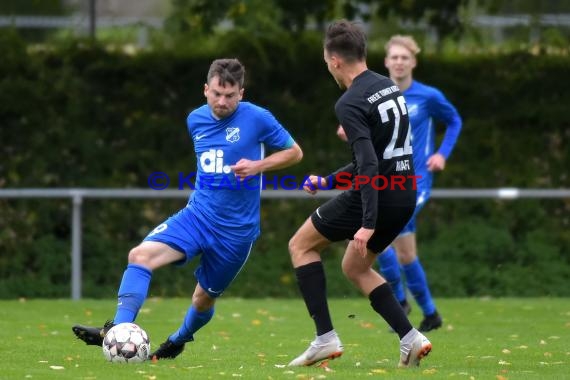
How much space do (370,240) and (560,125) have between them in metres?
10.0

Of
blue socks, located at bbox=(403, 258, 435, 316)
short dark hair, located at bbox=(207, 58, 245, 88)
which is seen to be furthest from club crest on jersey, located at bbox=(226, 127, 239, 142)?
blue socks, located at bbox=(403, 258, 435, 316)

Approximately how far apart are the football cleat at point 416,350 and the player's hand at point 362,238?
0.72m

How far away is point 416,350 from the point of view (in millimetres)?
7523

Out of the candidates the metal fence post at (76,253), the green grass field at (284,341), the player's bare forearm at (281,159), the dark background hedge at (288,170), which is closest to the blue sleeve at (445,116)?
the green grass field at (284,341)

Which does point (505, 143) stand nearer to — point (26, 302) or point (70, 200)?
point (70, 200)

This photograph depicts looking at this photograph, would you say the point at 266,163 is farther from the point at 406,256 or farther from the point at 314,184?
the point at 406,256

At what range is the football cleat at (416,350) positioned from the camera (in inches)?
295

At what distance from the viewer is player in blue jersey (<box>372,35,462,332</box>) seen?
10.7 m

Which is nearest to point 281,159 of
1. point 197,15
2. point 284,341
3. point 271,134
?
point 271,134

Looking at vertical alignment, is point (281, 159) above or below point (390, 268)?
above

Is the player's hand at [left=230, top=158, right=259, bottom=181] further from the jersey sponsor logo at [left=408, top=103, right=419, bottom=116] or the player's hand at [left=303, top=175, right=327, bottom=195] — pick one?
the jersey sponsor logo at [left=408, top=103, right=419, bottom=116]

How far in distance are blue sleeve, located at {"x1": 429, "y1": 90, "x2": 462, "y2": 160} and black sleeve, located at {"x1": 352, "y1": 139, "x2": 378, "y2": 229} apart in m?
3.77

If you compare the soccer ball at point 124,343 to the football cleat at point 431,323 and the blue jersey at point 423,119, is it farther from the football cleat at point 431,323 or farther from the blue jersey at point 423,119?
the blue jersey at point 423,119

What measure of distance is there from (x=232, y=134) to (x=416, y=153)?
321 cm
